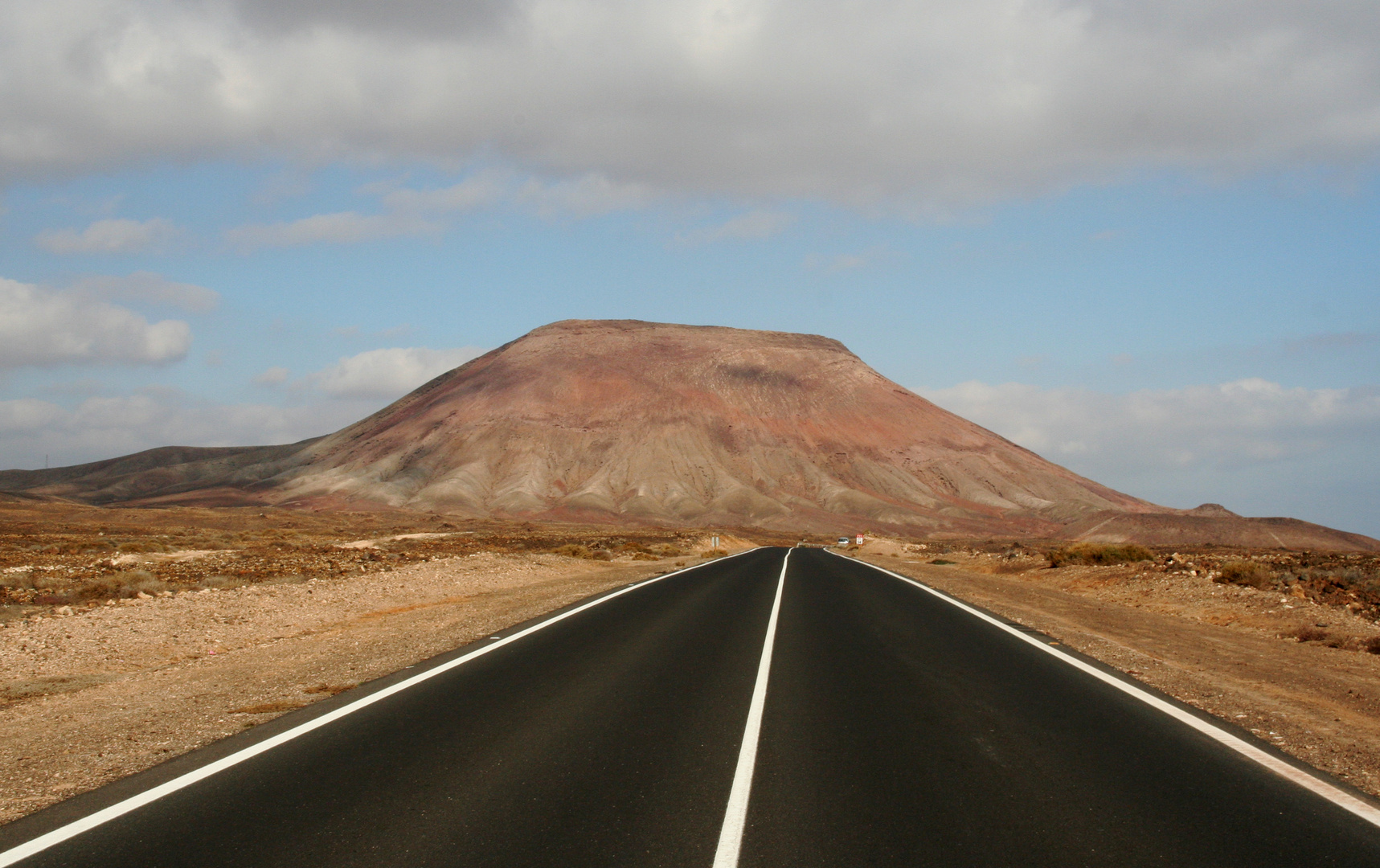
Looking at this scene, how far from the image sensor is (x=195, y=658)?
46.0ft

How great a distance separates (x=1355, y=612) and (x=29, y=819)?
2118 cm

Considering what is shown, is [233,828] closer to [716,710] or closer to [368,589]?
[716,710]

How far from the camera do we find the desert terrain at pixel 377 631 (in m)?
8.26

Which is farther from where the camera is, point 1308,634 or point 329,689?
point 1308,634

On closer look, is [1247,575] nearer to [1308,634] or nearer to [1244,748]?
[1308,634]

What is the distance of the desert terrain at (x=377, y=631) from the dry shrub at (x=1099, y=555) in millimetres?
142

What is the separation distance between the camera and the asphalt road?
512 cm

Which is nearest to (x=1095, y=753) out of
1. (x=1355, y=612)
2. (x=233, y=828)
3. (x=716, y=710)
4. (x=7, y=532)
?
(x=716, y=710)

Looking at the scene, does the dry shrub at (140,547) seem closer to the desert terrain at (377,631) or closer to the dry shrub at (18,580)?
the desert terrain at (377,631)

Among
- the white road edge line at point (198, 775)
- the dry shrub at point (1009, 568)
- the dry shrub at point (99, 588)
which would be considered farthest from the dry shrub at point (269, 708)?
the dry shrub at point (1009, 568)

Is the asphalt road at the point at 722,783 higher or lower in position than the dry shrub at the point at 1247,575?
→ lower

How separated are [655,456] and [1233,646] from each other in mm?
128273

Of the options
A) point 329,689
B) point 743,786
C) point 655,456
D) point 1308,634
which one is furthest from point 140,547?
point 655,456

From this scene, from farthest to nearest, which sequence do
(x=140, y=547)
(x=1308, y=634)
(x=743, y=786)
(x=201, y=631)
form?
(x=140, y=547) < (x=201, y=631) < (x=1308, y=634) < (x=743, y=786)
